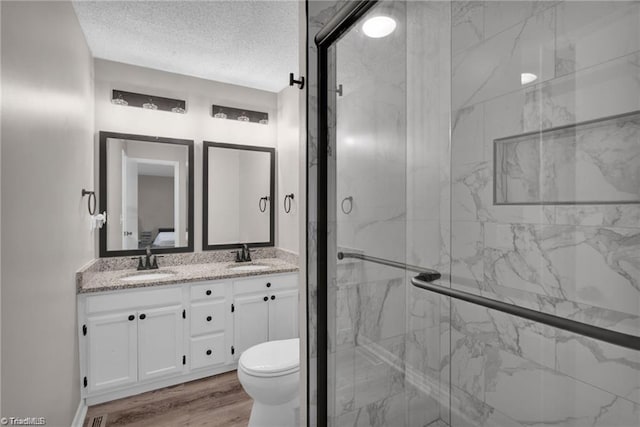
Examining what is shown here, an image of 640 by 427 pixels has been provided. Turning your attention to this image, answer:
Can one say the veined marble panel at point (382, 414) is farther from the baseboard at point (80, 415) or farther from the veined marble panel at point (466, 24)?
the baseboard at point (80, 415)

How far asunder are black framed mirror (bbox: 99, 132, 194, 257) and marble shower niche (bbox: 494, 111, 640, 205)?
284 cm

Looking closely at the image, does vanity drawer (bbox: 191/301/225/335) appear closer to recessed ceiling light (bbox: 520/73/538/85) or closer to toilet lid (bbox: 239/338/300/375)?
toilet lid (bbox: 239/338/300/375)

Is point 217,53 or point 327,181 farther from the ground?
point 217,53

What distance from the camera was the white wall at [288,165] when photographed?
317cm

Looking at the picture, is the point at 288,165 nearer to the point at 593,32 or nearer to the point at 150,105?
the point at 150,105

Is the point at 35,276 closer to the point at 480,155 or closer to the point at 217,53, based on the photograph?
the point at 480,155

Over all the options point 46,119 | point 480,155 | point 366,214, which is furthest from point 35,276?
point 480,155

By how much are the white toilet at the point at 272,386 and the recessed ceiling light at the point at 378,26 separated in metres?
1.63

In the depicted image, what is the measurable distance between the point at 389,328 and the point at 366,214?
363mm

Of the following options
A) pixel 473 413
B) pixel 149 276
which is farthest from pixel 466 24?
pixel 149 276

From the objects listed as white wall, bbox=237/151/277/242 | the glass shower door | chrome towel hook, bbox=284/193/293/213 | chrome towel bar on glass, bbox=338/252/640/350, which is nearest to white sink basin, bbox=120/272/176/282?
white wall, bbox=237/151/277/242

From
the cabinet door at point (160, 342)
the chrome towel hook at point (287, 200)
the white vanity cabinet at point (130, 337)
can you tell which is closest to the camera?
the white vanity cabinet at point (130, 337)

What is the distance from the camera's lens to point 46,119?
1.54 meters

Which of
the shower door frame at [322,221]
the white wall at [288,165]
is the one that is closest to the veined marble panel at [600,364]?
the shower door frame at [322,221]
